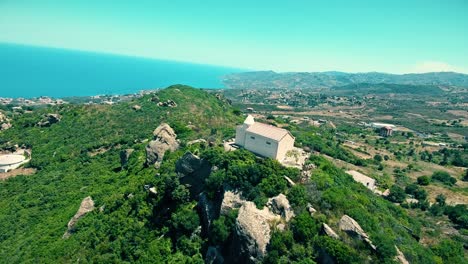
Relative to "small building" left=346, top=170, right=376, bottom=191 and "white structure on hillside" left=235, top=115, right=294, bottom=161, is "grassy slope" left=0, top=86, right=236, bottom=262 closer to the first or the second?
"white structure on hillside" left=235, top=115, right=294, bottom=161

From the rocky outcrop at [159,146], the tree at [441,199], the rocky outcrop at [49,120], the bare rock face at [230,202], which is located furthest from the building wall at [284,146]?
the rocky outcrop at [49,120]

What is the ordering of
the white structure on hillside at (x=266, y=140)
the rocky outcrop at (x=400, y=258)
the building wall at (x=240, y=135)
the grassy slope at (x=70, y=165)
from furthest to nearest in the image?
the building wall at (x=240, y=135), the grassy slope at (x=70, y=165), the white structure on hillside at (x=266, y=140), the rocky outcrop at (x=400, y=258)

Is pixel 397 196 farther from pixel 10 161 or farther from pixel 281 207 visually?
pixel 10 161

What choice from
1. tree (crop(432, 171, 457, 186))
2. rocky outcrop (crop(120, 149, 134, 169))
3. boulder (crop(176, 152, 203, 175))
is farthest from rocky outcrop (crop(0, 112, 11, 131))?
tree (crop(432, 171, 457, 186))

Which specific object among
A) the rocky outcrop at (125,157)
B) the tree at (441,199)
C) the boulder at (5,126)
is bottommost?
the boulder at (5,126)

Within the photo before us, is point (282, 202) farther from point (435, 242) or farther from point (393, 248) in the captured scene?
point (435, 242)

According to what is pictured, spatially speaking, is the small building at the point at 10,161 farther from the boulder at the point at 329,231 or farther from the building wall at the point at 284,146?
the boulder at the point at 329,231

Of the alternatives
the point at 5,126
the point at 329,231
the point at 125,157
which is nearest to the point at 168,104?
the point at 125,157
